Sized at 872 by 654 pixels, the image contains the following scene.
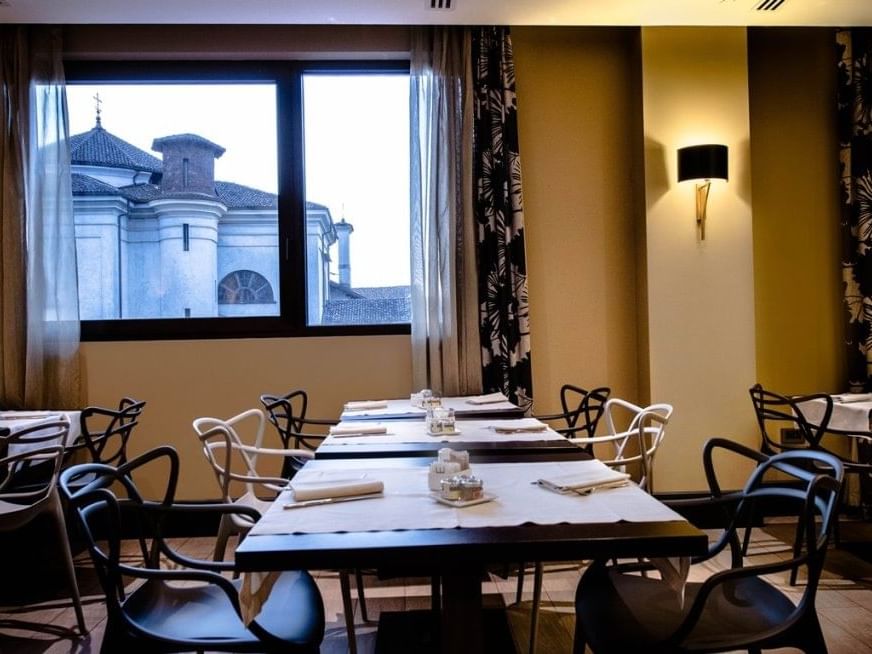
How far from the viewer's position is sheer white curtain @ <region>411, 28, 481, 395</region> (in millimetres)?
3896

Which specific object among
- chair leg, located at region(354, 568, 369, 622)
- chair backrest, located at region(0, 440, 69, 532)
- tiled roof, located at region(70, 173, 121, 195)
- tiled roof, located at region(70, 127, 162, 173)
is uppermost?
tiled roof, located at region(70, 127, 162, 173)

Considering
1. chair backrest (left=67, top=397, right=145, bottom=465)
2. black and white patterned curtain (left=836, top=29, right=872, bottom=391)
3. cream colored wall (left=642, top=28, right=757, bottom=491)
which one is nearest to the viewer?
chair backrest (left=67, top=397, right=145, bottom=465)

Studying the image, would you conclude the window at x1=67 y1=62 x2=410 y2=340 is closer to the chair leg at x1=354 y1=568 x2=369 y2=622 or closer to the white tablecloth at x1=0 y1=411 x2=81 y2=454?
the white tablecloth at x1=0 y1=411 x2=81 y2=454

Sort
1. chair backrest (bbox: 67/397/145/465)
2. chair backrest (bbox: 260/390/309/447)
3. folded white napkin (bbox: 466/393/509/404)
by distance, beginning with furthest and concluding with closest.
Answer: folded white napkin (bbox: 466/393/509/404) < chair backrest (bbox: 260/390/309/447) < chair backrest (bbox: 67/397/145/465)

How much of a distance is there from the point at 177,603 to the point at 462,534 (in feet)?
2.69

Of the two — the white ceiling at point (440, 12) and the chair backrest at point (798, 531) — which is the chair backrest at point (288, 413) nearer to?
the chair backrest at point (798, 531)

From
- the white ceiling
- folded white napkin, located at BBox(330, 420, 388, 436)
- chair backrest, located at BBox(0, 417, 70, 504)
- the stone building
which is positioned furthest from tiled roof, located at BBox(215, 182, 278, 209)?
folded white napkin, located at BBox(330, 420, 388, 436)

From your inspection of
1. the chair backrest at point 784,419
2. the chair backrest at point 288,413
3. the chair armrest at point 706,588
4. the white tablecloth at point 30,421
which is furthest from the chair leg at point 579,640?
the white tablecloth at point 30,421

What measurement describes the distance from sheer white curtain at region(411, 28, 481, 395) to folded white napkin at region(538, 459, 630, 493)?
2.21 meters

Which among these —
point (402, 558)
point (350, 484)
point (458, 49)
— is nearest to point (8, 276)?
point (458, 49)

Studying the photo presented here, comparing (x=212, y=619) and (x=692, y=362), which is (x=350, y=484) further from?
(x=692, y=362)

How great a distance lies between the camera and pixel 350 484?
60.3 inches

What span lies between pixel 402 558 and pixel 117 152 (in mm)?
3780

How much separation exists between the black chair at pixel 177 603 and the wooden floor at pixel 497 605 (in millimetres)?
879
